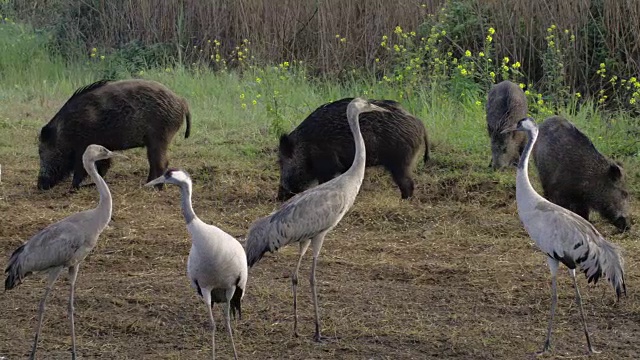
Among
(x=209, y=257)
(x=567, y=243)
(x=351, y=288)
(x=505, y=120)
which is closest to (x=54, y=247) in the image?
(x=209, y=257)

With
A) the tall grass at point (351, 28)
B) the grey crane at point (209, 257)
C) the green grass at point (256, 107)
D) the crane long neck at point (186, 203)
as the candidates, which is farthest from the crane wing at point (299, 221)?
the tall grass at point (351, 28)

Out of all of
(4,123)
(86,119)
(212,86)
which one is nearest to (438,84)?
(212,86)

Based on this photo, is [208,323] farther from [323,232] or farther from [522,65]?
[522,65]

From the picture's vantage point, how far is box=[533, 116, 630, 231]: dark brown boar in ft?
28.8

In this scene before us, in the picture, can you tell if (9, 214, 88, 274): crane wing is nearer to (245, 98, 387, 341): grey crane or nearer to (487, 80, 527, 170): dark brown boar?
(245, 98, 387, 341): grey crane

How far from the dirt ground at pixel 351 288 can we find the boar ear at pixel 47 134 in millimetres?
576

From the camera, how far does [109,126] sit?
33.1 feet

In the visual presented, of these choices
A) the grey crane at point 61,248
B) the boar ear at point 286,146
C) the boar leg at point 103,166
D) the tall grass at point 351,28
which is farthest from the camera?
the tall grass at point 351,28

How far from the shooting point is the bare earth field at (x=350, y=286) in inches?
246

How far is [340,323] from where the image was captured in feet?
21.5

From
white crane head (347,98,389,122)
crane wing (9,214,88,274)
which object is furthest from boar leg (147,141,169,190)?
crane wing (9,214,88,274)

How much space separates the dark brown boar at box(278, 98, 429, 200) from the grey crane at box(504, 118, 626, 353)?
3232 mm

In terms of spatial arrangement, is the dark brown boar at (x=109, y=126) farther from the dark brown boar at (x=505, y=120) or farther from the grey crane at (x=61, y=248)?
the grey crane at (x=61, y=248)

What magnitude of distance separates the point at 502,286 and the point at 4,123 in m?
7.24
